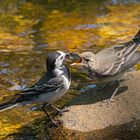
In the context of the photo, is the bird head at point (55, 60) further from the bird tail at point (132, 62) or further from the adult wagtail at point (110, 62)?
the bird tail at point (132, 62)

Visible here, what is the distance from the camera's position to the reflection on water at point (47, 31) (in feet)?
33.1

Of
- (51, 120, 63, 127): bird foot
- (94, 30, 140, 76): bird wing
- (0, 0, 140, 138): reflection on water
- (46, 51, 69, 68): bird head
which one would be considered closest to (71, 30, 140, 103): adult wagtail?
(94, 30, 140, 76): bird wing

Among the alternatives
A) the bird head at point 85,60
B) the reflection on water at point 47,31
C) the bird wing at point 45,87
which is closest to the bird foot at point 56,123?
the bird wing at point 45,87

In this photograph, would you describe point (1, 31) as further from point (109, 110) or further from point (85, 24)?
point (109, 110)

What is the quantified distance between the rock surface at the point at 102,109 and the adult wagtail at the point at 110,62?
180 mm

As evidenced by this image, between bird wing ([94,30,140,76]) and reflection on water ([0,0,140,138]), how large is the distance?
858 millimetres

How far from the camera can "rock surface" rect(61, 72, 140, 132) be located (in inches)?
306

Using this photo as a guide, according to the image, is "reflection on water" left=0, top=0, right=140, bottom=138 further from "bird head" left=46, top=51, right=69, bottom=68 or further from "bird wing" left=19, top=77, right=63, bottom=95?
"bird head" left=46, top=51, right=69, bottom=68

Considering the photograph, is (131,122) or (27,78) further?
(27,78)

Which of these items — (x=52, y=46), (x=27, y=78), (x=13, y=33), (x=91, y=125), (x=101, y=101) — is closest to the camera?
(x=91, y=125)

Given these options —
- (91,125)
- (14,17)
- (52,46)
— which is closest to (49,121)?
(91,125)

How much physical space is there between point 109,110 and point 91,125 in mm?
507

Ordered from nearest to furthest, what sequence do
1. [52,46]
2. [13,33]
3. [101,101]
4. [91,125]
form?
[91,125] < [101,101] < [52,46] < [13,33]

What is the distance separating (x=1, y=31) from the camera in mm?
12680
